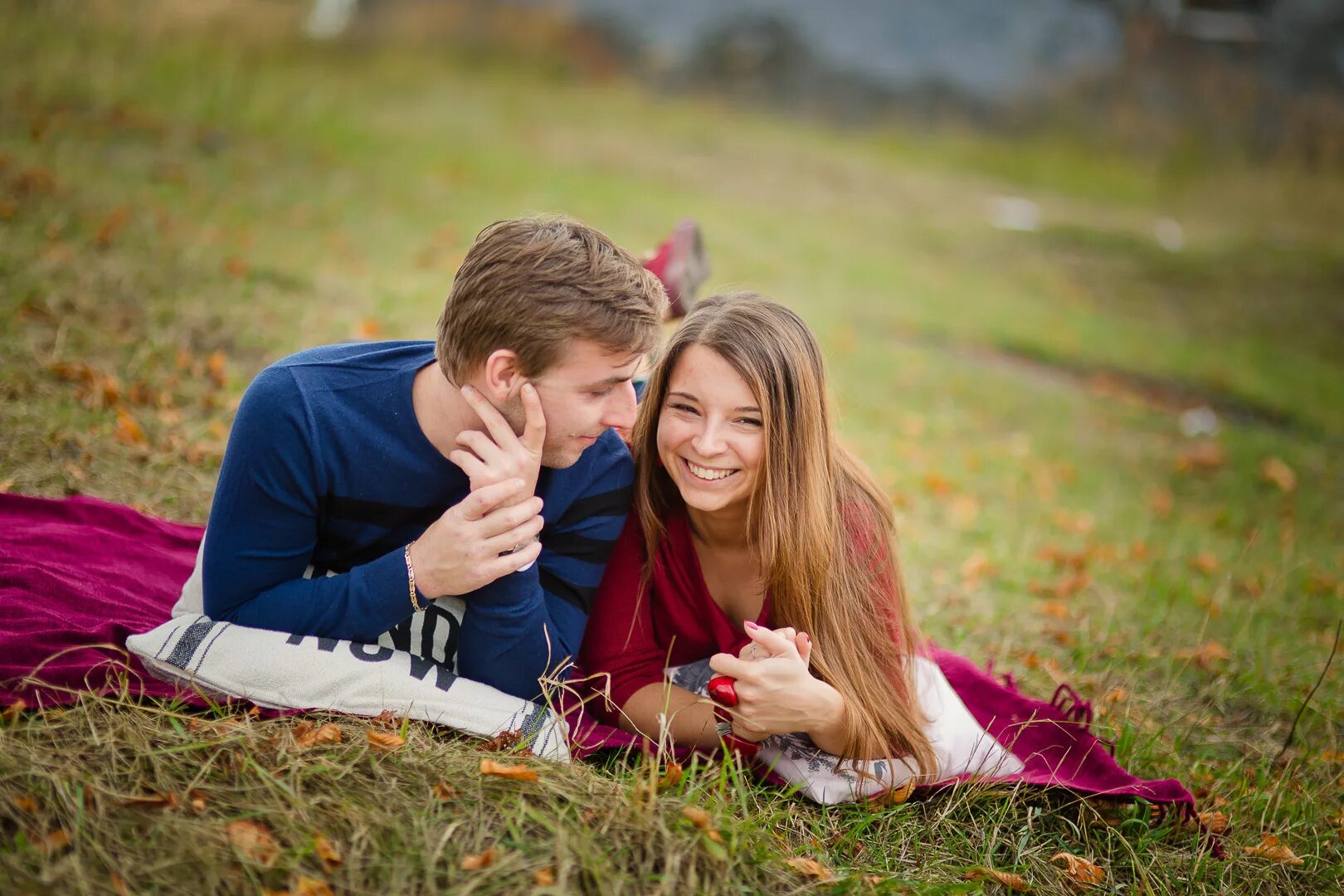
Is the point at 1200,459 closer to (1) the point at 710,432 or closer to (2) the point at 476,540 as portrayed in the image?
(1) the point at 710,432

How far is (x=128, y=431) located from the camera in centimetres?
452

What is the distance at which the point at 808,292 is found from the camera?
1065 cm

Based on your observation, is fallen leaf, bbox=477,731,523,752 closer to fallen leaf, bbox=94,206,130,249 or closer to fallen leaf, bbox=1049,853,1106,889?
fallen leaf, bbox=1049,853,1106,889

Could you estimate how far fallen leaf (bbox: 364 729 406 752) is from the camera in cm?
258

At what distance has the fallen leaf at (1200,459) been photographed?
795 cm

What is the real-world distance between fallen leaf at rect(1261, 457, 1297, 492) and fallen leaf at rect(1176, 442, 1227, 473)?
302 mm

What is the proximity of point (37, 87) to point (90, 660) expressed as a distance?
349 inches

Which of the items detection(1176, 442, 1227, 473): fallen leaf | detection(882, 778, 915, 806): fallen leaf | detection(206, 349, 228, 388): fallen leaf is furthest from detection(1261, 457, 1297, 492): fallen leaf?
detection(206, 349, 228, 388): fallen leaf

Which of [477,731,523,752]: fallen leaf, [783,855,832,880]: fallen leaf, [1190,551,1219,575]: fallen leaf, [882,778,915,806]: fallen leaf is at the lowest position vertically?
[1190,551,1219,575]: fallen leaf

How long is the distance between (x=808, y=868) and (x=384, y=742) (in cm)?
111

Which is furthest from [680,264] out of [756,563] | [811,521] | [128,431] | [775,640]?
[128,431]

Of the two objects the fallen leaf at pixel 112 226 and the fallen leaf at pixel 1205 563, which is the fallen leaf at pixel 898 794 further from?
the fallen leaf at pixel 112 226

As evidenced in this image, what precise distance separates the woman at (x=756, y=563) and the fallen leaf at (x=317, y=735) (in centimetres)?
77

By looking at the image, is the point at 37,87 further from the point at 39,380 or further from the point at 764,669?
the point at 764,669
